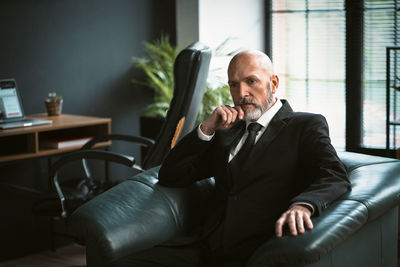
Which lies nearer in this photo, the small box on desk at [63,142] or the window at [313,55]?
the small box on desk at [63,142]

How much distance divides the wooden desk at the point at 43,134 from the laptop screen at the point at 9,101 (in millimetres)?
141

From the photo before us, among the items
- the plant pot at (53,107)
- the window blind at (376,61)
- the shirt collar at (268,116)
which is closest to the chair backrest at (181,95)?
the shirt collar at (268,116)

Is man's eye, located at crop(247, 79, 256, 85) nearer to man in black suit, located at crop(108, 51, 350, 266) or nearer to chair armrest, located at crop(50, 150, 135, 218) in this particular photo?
man in black suit, located at crop(108, 51, 350, 266)

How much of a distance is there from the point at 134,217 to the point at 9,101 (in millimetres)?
1904

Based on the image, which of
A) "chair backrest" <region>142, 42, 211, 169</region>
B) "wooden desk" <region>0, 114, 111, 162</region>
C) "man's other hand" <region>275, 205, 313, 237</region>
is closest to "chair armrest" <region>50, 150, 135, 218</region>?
"chair backrest" <region>142, 42, 211, 169</region>

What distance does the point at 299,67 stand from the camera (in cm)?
488

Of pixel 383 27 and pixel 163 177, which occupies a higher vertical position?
pixel 383 27

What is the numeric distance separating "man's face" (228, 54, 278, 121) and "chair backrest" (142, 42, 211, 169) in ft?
2.31

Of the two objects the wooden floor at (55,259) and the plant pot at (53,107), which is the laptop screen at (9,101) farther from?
the wooden floor at (55,259)

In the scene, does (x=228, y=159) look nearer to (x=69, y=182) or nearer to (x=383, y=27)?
(x=69, y=182)

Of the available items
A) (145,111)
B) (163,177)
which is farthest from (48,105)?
(163,177)

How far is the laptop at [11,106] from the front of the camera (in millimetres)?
3668

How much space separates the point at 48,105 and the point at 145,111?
1.03 metres

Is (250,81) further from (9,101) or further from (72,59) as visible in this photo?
(72,59)
